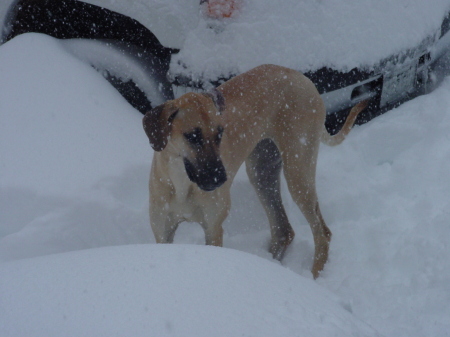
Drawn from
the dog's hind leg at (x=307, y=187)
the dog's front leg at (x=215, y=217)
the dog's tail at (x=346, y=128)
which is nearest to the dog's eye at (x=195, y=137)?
the dog's front leg at (x=215, y=217)

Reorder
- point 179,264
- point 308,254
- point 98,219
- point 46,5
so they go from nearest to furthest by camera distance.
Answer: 1. point 179,264
2. point 98,219
3. point 308,254
4. point 46,5

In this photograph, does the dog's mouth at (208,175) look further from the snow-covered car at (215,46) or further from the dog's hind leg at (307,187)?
the snow-covered car at (215,46)

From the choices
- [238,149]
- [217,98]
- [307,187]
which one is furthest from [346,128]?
[217,98]

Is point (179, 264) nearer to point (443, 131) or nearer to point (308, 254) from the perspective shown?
point (308, 254)

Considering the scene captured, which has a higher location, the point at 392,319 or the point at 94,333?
the point at 94,333

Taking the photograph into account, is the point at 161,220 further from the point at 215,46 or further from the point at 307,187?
the point at 215,46

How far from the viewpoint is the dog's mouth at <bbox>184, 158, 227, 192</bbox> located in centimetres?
265

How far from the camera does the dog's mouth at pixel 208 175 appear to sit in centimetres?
265

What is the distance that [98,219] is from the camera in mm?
3145

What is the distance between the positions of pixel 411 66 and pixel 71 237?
10.7 feet

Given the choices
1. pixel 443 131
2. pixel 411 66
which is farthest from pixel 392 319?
pixel 411 66

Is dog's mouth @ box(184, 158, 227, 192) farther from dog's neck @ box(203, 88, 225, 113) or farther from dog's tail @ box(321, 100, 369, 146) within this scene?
dog's tail @ box(321, 100, 369, 146)

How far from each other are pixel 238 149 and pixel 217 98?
0.40m

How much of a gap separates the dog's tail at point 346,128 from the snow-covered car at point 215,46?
1.13 ft
